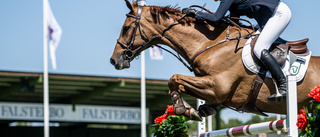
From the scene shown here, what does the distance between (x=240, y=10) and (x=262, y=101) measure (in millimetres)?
1002

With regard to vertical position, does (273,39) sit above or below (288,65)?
above

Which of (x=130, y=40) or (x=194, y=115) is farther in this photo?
(x=130, y=40)

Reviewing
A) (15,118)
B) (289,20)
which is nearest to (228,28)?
(289,20)

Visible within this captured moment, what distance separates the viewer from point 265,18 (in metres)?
5.44

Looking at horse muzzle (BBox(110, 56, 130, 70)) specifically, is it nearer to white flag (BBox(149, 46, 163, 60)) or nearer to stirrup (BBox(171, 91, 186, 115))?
stirrup (BBox(171, 91, 186, 115))

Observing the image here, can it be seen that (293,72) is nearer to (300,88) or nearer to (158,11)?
(300,88)

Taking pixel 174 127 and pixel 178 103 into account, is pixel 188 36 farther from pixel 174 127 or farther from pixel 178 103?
pixel 174 127

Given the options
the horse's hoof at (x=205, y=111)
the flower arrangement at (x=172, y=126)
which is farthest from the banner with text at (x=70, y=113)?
the horse's hoof at (x=205, y=111)

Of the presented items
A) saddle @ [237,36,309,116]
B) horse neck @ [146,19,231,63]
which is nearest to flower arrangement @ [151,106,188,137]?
horse neck @ [146,19,231,63]

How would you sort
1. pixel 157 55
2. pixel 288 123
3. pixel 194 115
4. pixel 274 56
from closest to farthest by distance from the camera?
pixel 288 123 < pixel 274 56 < pixel 194 115 < pixel 157 55

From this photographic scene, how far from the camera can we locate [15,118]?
18516mm

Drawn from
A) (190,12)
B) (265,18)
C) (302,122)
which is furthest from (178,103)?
(302,122)

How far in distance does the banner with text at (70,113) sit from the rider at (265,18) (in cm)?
1439

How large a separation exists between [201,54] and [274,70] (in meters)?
0.82
